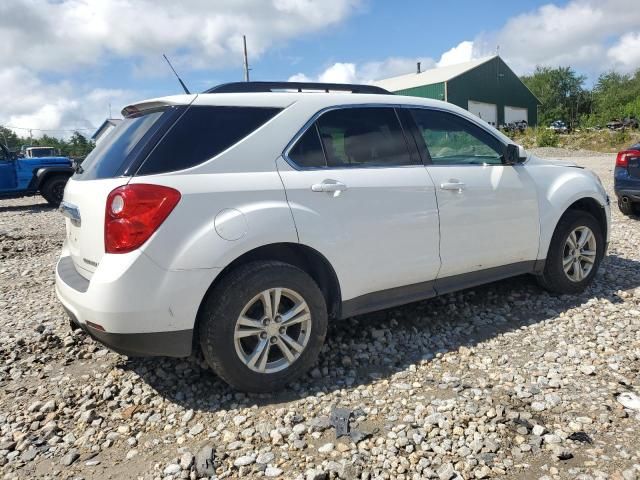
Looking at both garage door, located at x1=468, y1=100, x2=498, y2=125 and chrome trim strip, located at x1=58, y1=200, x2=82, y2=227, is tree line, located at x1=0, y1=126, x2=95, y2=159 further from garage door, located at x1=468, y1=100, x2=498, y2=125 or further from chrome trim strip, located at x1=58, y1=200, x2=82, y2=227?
chrome trim strip, located at x1=58, y1=200, x2=82, y2=227

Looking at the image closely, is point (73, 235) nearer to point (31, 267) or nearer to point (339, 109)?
point (339, 109)

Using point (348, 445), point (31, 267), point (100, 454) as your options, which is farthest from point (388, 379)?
point (31, 267)

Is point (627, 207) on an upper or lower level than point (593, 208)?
lower

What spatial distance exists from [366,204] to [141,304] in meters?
1.51

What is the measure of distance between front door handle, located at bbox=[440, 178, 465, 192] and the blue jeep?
12.9 meters

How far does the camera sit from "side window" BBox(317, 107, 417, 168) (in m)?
3.39

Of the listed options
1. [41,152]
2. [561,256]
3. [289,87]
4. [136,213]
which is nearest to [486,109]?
[41,152]

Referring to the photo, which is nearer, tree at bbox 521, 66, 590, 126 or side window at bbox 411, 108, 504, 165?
side window at bbox 411, 108, 504, 165

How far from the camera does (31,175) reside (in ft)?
44.6

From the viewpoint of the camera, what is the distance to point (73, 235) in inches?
127

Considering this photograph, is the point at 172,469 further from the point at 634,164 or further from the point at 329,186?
the point at 634,164

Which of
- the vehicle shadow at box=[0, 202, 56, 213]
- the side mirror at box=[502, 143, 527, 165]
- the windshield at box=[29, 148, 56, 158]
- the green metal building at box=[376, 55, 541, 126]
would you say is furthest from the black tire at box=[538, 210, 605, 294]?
the green metal building at box=[376, 55, 541, 126]

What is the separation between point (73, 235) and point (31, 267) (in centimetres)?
420

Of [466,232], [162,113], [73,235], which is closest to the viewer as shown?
[162,113]
